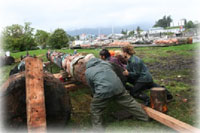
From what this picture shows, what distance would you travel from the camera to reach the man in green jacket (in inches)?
134

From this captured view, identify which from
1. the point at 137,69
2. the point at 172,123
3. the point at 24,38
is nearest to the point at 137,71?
the point at 137,69

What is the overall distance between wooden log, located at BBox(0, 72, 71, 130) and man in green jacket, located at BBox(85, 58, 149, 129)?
20.1 inches

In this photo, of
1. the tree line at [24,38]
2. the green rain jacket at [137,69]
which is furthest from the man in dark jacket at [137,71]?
the tree line at [24,38]

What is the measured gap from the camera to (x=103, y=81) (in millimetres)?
3428

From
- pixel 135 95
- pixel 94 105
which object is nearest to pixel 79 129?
pixel 94 105

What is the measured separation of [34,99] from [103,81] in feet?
3.80

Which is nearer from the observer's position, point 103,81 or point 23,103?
point 23,103

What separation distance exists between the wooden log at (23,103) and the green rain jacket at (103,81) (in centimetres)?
55

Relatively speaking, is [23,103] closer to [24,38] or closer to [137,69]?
[137,69]

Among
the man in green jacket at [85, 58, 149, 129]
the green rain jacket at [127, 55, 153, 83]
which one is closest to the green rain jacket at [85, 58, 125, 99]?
the man in green jacket at [85, 58, 149, 129]

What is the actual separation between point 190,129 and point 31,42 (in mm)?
41128

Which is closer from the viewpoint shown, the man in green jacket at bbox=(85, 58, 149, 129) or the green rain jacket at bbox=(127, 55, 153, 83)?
the man in green jacket at bbox=(85, 58, 149, 129)

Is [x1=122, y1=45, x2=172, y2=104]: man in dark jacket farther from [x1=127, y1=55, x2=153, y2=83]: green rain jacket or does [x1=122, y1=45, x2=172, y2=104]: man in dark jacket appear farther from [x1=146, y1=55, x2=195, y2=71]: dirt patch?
[x1=146, y1=55, x2=195, y2=71]: dirt patch

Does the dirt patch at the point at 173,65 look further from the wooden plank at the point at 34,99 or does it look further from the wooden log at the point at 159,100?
the wooden plank at the point at 34,99
